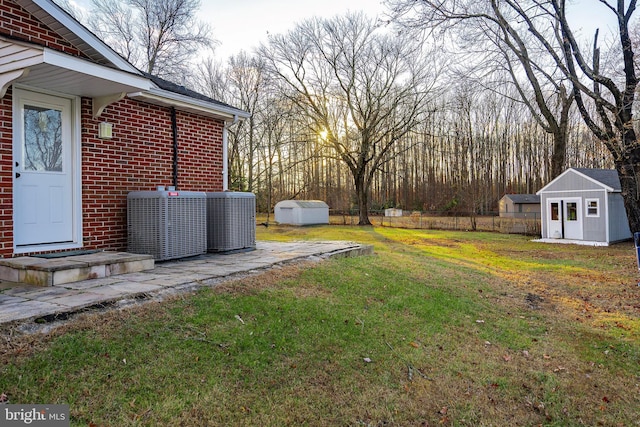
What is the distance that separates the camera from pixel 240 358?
3154 millimetres

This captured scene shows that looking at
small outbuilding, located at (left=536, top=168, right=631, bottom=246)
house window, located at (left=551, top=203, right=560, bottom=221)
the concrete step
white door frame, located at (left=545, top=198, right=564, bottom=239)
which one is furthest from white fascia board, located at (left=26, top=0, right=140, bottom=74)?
house window, located at (left=551, top=203, right=560, bottom=221)

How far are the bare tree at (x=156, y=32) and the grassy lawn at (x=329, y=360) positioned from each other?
878 inches

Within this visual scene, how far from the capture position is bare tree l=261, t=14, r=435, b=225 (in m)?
24.4

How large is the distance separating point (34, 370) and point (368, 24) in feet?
83.7

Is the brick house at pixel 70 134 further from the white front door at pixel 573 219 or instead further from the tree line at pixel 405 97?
the white front door at pixel 573 219

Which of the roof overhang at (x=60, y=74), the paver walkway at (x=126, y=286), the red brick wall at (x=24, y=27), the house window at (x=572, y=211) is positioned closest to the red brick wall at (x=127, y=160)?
the roof overhang at (x=60, y=74)

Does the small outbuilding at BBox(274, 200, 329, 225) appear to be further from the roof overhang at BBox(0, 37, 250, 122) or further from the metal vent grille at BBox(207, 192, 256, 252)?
the roof overhang at BBox(0, 37, 250, 122)

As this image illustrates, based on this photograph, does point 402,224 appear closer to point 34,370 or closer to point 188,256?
point 188,256

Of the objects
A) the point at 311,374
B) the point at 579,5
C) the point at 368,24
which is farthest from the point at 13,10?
the point at 368,24

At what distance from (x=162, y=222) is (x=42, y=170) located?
5.15 feet

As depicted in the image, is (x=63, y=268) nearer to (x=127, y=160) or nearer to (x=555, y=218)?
(x=127, y=160)

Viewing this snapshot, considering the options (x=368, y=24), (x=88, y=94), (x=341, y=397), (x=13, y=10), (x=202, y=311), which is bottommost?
(x=341, y=397)

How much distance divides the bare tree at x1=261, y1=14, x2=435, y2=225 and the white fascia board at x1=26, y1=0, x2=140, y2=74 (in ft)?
66.0

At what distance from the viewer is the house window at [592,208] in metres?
16.2
